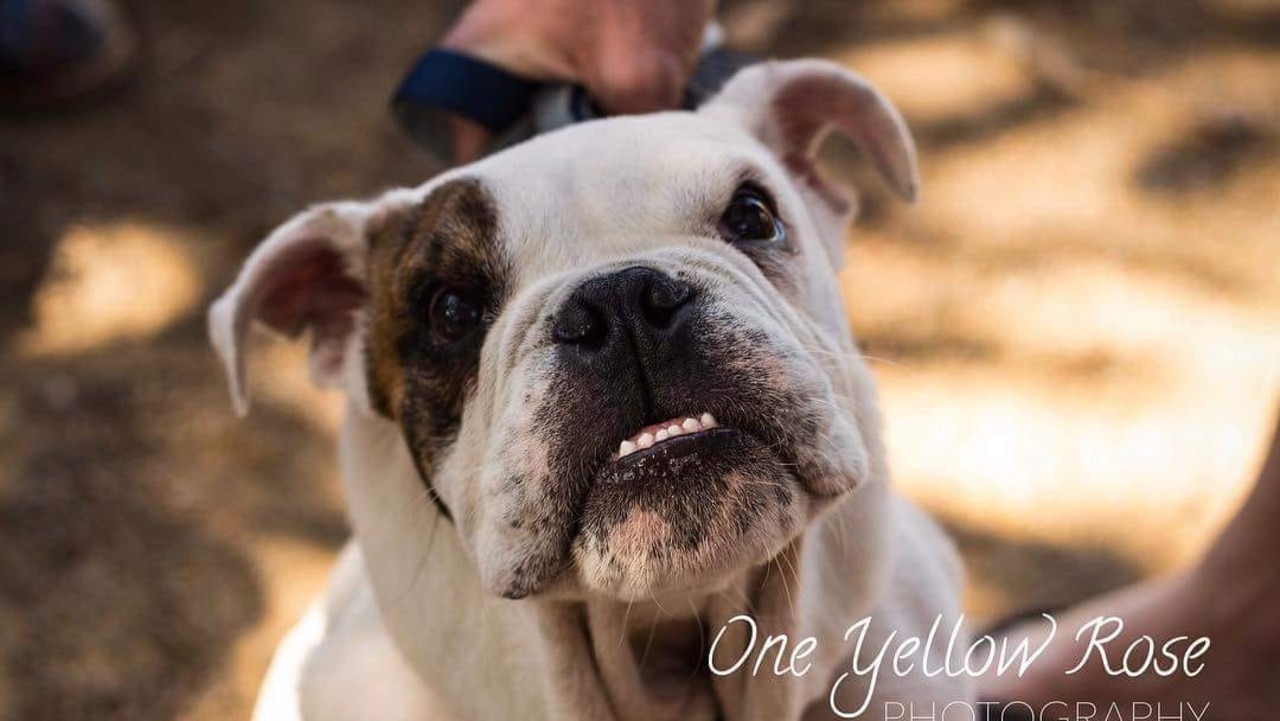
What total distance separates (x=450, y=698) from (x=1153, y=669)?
1.91m

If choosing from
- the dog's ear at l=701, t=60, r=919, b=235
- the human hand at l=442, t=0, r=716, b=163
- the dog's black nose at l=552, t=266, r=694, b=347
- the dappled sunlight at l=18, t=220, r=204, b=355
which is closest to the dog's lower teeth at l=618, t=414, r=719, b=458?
the dog's black nose at l=552, t=266, r=694, b=347

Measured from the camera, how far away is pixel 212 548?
398 cm

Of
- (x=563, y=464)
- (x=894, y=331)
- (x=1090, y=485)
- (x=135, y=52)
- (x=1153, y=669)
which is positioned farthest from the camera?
(x=135, y=52)

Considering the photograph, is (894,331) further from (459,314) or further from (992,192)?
(459,314)

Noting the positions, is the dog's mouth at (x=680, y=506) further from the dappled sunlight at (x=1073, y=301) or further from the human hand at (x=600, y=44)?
the dappled sunlight at (x=1073, y=301)

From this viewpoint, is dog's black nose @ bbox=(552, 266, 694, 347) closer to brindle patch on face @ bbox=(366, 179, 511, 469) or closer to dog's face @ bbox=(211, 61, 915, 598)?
dog's face @ bbox=(211, 61, 915, 598)

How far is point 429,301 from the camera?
87.4 inches

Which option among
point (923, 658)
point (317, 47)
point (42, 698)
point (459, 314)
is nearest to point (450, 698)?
point (459, 314)

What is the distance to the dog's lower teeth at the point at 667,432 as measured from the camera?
5.82ft

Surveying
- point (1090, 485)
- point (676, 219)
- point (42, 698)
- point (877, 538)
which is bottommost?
point (42, 698)

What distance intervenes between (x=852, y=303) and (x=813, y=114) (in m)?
2.03

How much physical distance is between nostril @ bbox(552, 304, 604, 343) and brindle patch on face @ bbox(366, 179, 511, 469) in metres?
0.33

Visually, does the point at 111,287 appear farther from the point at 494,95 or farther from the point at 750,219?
the point at 750,219

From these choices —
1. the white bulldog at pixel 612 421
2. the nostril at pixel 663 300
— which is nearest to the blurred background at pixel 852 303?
the white bulldog at pixel 612 421
